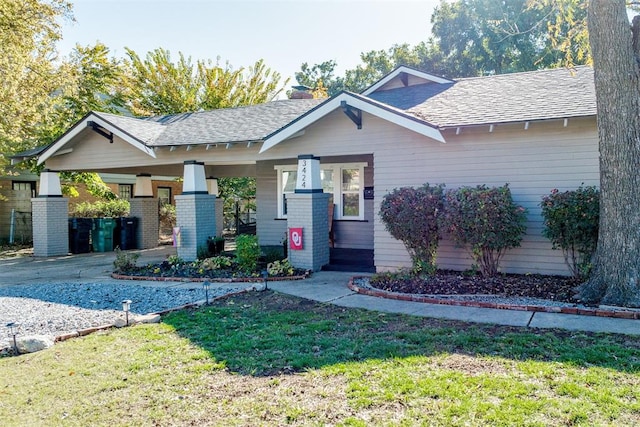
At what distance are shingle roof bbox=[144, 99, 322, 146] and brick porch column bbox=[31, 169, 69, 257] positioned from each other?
367 centimetres

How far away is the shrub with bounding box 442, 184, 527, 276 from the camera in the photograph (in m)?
8.03

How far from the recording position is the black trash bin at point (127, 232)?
56.0ft

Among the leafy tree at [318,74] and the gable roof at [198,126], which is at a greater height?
the leafy tree at [318,74]

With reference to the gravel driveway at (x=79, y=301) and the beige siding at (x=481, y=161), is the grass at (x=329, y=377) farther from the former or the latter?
the beige siding at (x=481, y=161)

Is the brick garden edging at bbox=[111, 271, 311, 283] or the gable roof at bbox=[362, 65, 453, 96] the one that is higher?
the gable roof at bbox=[362, 65, 453, 96]

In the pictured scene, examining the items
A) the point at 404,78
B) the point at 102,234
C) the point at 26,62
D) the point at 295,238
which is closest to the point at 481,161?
the point at 295,238

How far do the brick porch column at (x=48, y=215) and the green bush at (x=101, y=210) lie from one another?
4165 mm

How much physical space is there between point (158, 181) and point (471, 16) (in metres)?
21.1

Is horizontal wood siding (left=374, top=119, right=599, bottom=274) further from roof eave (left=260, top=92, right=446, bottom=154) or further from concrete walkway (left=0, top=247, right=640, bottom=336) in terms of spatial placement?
concrete walkway (left=0, top=247, right=640, bottom=336)

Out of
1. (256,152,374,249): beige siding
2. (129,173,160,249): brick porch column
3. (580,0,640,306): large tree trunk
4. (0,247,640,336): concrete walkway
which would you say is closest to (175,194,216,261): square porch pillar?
(0,247,640,336): concrete walkway

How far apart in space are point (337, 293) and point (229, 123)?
22.6 feet

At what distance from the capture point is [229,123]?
43.2 feet

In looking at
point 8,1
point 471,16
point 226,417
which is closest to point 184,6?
point 8,1

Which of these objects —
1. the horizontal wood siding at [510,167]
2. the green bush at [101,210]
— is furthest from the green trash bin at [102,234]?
the horizontal wood siding at [510,167]
